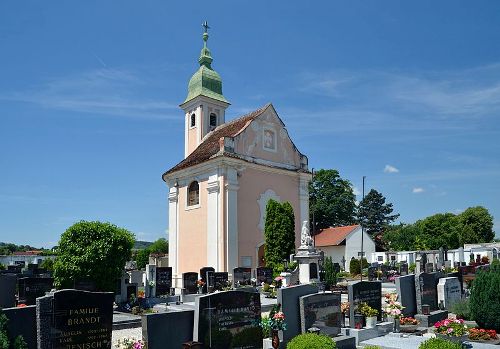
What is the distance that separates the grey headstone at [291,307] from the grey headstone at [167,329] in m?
2.53

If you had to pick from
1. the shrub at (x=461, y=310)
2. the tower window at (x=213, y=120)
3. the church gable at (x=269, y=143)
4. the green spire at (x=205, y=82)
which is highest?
the green spire at (x=205, y=82)

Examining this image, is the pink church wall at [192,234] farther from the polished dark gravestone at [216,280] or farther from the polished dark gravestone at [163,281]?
the polished dark gravestone at [163,281]

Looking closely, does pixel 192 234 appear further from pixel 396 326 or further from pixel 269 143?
pixel 396 326

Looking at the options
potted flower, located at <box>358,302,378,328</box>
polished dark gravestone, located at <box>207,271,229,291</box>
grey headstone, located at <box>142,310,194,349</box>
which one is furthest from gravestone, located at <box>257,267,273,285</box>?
grey headstone, located at <box>142,310,194,349</box>

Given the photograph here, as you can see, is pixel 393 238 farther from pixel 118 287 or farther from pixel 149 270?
pixel 118 287

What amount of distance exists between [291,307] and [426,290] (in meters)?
6.60

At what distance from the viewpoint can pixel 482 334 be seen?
11.9 m

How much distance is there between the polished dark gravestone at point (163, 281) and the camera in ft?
70.4

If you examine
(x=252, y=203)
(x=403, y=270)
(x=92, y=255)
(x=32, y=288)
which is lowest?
(x=403, y=270)

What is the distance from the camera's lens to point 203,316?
941 cm

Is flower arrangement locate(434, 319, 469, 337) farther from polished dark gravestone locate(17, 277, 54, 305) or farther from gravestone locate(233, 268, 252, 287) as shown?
polished dark gravestone locate(17, 277, 54, 305)

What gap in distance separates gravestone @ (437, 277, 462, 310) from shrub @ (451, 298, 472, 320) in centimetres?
53

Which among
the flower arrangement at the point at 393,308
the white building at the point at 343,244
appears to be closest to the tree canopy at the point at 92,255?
the flower arrangement at the point at 393,308

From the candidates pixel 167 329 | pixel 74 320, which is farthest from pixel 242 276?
pixel 74 320
